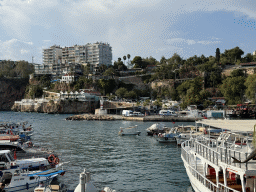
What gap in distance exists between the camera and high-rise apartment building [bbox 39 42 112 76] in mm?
179000

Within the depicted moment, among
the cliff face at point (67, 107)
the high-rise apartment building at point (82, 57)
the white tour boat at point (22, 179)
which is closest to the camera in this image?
the white tour boat at point (22, 179)

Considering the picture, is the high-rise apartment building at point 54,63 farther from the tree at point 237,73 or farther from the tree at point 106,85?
the tree at point 237,73

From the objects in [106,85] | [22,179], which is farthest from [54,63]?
[22,179]

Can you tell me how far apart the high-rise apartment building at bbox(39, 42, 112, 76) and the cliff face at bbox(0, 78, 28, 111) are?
22542 mm

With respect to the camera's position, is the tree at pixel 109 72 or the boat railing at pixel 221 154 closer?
the boat railing at pixel 221 154

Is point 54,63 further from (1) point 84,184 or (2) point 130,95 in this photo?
(1) point 84,184

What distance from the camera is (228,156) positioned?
15492 mm

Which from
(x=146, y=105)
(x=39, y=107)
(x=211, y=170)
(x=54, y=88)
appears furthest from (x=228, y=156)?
(x=54, y=88)

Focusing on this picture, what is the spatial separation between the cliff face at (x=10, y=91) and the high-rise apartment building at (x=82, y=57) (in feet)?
74.0

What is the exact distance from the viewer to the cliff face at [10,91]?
166750mm

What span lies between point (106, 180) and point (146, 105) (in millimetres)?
88092

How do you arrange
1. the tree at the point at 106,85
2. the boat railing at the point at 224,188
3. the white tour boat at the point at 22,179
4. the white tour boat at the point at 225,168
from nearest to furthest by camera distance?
the white tour boat at the point at 225,168 → the boat railing at the point at 224,188 → the white tour boat at the point at 22,179 → the tree at the point at 106,85

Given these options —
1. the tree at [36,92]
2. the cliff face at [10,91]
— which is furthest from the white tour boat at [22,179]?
the cliff face at [10,91]

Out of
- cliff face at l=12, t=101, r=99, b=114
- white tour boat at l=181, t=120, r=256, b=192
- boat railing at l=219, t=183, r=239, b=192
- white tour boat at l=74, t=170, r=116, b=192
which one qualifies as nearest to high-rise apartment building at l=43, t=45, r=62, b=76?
cliff face at l=12, t=101, r=99, b=114
